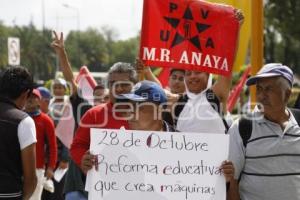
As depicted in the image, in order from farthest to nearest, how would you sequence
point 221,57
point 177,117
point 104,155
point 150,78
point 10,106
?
point 150,78 → point 221,57 → point 177,117 → point 10,106 → point 104,155

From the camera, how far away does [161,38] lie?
493 centimetres

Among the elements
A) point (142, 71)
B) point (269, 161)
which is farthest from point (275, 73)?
point (142, 71)

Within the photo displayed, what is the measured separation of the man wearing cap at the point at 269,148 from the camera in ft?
11.0

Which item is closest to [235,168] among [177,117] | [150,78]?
[177,117]

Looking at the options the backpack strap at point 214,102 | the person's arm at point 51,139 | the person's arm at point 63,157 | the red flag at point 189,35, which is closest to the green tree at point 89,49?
the person's arm at point 63,157

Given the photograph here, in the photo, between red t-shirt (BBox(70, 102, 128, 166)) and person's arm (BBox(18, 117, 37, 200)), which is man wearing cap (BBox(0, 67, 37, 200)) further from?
red t-shirt (BBox(70, 102, 128, 166))

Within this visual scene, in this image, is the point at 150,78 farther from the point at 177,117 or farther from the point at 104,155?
the point at 104,155

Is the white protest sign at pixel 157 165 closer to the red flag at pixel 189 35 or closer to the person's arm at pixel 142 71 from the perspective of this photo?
the red flag at pixel 189 35

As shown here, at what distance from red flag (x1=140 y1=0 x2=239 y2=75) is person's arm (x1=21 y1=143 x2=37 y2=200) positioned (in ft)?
4.59

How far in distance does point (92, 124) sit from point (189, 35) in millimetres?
1213

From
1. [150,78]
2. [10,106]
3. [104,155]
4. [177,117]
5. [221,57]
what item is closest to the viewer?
[104,155]

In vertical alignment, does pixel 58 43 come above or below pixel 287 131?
above

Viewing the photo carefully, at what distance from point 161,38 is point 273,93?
5.53ft

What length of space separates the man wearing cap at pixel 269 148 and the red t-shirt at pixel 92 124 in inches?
38.1
